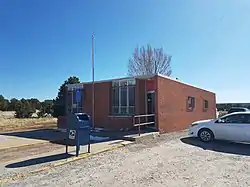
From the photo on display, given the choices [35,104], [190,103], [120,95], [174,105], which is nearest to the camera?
[120,95]

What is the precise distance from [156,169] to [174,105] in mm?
10966

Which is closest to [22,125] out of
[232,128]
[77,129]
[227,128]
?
[77,129]

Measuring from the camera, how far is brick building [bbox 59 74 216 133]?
55.0 ft

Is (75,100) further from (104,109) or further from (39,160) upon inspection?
(39,160)

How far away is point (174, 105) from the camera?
1836 centimetres

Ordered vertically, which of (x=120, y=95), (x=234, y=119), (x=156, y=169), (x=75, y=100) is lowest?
(x=156, y=169)

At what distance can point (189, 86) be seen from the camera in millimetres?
21281

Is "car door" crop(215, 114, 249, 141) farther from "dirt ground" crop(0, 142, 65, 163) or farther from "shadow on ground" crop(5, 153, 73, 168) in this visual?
"dirt ground" crop(0, 142, 65, 163)

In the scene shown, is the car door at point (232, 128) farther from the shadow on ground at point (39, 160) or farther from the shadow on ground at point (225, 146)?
the shadow on ground at point (39, 160)

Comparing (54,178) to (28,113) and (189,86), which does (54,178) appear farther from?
(28,113)

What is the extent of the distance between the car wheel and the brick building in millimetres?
Answer: 3259

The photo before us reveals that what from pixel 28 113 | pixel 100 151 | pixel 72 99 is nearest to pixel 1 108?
pixel 28 113

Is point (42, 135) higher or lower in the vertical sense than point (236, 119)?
lower

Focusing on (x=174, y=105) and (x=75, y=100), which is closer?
(x=174, y=105)
